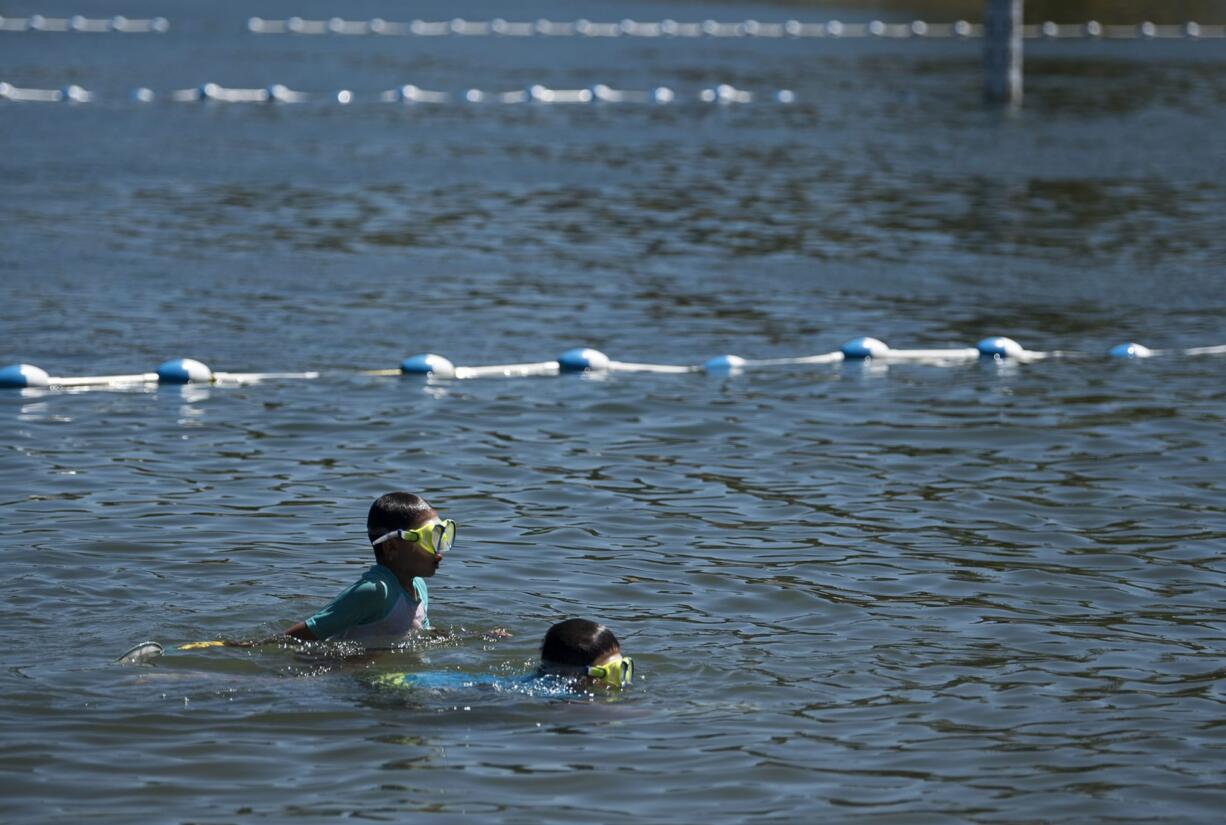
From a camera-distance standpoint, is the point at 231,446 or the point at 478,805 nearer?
the point at 478,805

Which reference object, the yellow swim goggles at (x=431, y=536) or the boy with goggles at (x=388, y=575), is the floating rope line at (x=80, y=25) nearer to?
the boy with goggles at (x=388, y=575)

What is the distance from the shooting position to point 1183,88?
45.0m

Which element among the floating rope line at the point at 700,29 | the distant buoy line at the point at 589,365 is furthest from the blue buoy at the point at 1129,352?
the floating rope line at the point at 700,29

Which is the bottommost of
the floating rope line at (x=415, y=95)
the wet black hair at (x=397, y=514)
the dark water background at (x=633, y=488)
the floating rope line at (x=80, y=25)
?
the dark water background at (x=633, y=488)

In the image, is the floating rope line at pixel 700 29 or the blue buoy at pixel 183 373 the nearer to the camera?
the blue buoy at pixel 183 373

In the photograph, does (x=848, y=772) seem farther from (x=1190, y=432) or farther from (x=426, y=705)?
(x=1190, y=432)

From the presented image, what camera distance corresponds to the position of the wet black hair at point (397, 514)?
8.65 m

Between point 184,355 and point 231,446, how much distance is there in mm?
3024

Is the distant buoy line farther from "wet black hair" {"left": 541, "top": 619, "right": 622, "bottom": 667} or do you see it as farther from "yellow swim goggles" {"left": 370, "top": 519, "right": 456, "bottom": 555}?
"wet black hair" {"left": 541, "top": 619, "right": 622, "bottom": 667}

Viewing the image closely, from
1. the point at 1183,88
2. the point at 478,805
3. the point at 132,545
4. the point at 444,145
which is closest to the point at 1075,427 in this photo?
the point at 132,545

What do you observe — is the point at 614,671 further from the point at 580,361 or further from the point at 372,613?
the point at 580,361

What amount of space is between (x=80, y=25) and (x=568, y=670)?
52548 mm

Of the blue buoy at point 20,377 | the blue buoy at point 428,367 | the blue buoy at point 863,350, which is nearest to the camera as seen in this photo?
the blue buoy at point 20,377

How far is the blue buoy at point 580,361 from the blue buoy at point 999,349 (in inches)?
130
